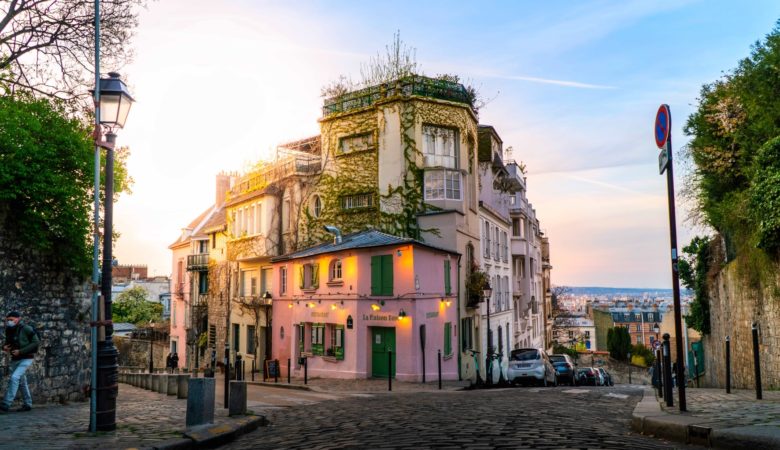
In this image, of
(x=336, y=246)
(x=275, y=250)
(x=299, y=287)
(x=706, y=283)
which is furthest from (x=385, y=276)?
(x=706, y=283)

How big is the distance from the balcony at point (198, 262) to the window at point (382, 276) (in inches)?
804

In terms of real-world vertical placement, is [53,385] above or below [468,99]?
below

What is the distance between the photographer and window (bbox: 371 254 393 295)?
75.2 ft

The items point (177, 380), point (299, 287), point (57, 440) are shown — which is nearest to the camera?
point (57, 440)

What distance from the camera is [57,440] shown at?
704cm

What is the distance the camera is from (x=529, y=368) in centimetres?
2038

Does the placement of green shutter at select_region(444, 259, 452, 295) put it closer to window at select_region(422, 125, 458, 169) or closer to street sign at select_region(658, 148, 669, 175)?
window at select_region(422, 125, 458, 169)

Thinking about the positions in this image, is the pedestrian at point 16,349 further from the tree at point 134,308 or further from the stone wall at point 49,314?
the tree at point 134,308

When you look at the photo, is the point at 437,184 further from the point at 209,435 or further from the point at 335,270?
the point at 209,435

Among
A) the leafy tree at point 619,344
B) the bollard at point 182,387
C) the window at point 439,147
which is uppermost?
the window at point 439,147

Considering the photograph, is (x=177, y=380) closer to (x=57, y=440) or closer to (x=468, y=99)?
(x=57, y=440)

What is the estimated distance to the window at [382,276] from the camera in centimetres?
2292

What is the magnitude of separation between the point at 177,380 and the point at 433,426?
26.0 feet

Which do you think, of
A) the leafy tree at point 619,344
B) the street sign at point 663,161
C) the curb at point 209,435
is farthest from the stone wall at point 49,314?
the leafy tree at point 619,344
